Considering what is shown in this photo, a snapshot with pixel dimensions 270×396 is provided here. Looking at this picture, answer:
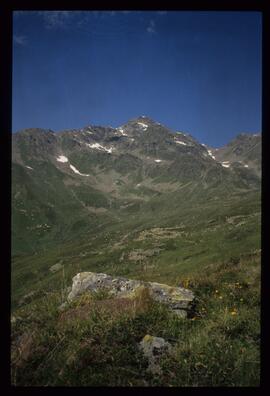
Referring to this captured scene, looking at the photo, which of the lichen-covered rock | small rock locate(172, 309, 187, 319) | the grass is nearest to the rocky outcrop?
small rock locate(172, 309, 187, 319)

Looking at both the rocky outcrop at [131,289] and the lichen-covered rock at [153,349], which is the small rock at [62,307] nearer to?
the rocky outcrop at [131,289]

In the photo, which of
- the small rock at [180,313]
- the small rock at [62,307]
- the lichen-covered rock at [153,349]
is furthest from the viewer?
the small rock at [62,307]

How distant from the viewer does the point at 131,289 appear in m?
7.07

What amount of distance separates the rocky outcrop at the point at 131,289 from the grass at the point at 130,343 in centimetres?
25

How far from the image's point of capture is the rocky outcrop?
6.44 m

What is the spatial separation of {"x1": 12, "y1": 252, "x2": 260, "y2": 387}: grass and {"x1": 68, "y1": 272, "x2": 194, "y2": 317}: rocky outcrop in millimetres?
251

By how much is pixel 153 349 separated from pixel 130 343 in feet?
1.16

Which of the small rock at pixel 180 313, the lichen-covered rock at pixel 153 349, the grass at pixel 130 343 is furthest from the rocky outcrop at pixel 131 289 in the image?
the lichen-covered rock at pixel 153 349

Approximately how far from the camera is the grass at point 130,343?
4.84m

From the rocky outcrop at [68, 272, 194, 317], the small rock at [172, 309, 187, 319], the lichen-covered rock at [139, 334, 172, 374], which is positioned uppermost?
the rocky outcrop at [68, 272, 194, 317]

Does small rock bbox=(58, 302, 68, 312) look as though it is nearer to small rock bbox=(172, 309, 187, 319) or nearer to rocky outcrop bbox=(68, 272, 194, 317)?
rocky outcrop bbox=(68, 272, 194, 317)

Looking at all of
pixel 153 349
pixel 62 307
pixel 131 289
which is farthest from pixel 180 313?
pixel 62 307
